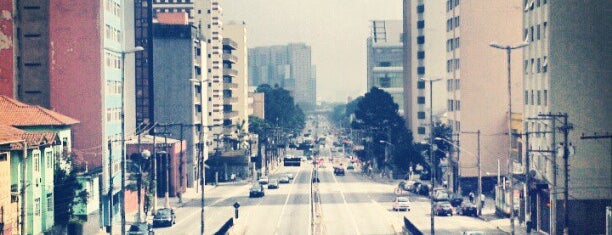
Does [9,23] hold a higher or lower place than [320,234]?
higher

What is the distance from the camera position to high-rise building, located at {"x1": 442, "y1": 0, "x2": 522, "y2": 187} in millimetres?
123938

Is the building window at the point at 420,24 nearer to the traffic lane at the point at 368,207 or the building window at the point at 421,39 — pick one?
the building window at the point at 421,39

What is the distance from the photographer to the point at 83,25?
90062mm

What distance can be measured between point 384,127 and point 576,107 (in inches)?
3564

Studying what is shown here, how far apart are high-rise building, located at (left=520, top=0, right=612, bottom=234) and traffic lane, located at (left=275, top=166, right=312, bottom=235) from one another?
16.8 metres

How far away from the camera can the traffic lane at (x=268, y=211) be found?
285 feet

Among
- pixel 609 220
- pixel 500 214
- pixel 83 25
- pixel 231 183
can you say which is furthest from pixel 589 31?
pixel 231 183

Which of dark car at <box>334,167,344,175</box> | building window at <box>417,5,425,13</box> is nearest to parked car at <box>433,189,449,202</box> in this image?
dark car at <box>334,167,344,175</box>

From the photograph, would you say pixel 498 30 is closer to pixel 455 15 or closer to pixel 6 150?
pixel 455 15

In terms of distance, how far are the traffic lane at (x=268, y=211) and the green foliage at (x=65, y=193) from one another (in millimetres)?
12259

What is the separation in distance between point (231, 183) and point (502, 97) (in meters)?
44.8

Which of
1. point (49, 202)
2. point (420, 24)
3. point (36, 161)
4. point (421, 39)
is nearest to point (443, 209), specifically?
point (49, 202)

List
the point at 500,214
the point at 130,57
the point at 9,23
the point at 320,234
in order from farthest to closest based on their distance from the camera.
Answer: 1. the point at 130,57
2. the point at 500,214
3. the point at 9,23
4. the point at 320,234

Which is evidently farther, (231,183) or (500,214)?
(231,183)
